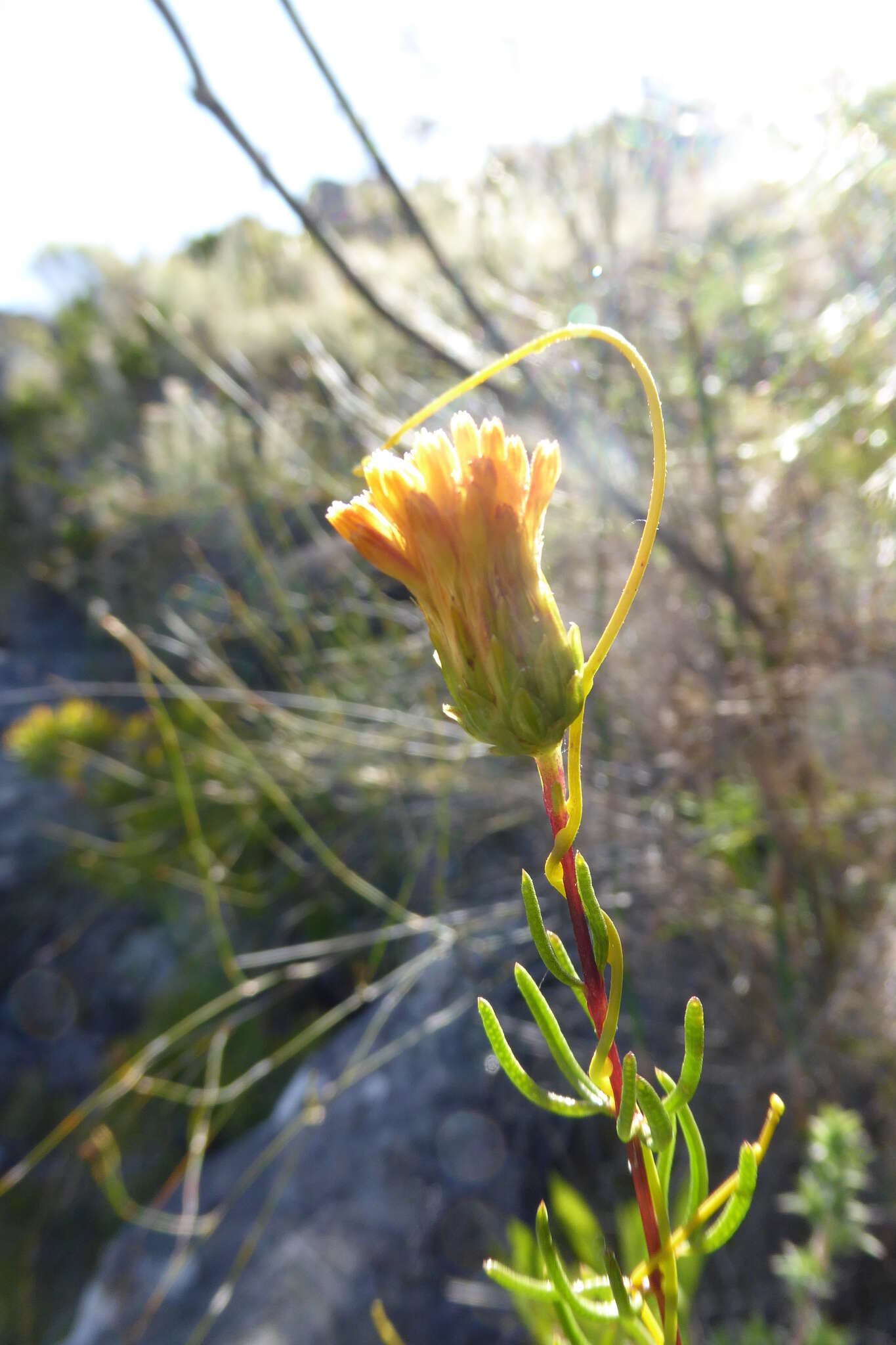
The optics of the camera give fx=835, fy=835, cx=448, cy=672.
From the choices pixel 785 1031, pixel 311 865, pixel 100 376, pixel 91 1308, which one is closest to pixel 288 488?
pixel 311 865

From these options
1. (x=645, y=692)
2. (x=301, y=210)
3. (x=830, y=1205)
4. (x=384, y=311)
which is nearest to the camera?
(x=830, y=1205)

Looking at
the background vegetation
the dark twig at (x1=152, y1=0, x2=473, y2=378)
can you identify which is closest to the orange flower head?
the background vegetation

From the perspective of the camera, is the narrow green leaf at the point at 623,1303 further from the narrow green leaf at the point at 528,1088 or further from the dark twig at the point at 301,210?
the dark twig at the point at 301,210

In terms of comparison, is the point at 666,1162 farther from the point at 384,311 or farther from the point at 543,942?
the point at 384,311

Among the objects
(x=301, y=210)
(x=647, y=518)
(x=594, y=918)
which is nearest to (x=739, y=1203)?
(x=594, y=918)

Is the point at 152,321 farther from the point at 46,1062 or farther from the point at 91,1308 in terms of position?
the point at 46,1062

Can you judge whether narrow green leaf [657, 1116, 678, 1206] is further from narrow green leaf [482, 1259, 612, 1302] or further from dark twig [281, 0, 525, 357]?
dark twig [281, 0, 525, 357]
